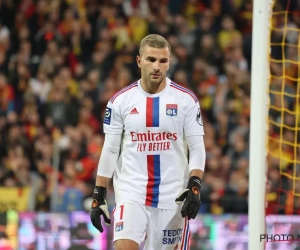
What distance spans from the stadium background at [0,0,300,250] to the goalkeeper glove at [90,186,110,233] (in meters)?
4.75

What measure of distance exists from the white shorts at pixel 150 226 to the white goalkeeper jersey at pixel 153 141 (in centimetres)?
7

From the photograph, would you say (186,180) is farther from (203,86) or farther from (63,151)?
(203,86)

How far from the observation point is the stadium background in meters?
12.3

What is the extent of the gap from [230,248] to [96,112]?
5.33m

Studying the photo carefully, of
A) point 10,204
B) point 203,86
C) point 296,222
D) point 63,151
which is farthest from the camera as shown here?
point 203,86

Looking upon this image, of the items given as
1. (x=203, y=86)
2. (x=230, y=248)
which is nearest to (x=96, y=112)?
(x=203, y=86)

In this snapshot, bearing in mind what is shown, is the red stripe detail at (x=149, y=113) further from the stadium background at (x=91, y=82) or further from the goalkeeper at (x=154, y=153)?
the stadium background at (x=91, y=82)

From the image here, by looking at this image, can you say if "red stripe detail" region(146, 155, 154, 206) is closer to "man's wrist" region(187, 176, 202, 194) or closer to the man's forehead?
"man's wrist" region(187, 176, 202, 194)

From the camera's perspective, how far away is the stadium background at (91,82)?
1231cm

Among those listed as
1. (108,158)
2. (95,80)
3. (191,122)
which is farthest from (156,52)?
(95,80)

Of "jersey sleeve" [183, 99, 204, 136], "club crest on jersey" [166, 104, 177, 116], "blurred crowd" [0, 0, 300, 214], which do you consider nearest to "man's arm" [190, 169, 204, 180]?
"jersey sleeve" [183, 99, 204, 136]

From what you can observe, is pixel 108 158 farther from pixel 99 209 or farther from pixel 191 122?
pixel 191 122

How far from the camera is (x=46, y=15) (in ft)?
51.5

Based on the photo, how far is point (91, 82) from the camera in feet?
46.9
